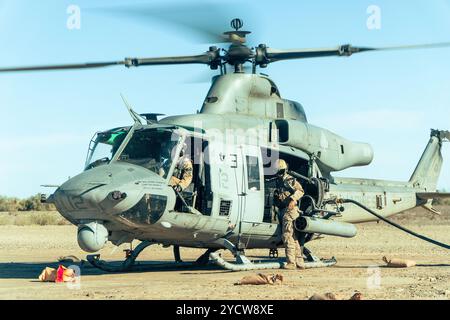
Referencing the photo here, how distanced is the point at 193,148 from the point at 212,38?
2.47 meters

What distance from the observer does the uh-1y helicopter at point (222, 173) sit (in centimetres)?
1120

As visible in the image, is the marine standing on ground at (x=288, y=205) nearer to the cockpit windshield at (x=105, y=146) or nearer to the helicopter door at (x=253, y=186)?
the helicopter door at (x=253, y=186)

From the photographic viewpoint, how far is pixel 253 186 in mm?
13109

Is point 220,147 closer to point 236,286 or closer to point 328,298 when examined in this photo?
point 236,286

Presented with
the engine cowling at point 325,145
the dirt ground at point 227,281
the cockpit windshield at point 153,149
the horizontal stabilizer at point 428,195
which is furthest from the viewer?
the horizontal stabilizer at point 428,195

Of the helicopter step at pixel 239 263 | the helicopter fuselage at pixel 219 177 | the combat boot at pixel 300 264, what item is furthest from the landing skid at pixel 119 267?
the combat boot at pixel 300 264

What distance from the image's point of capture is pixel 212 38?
13867mm

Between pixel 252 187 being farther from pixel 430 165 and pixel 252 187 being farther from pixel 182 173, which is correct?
pixel 430 165

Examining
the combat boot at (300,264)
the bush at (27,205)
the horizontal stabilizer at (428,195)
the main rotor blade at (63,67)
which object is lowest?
the bush at (27,205)

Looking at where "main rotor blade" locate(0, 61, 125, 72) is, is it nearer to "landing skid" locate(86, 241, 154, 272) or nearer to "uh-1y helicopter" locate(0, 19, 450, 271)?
"uh-1y helicopter" locate(0, 19, 450, 271)

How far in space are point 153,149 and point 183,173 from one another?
0.60 meters

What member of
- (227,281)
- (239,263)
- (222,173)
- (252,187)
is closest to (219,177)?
(222,173)

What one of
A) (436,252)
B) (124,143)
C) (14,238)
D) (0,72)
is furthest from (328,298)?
(14,238)

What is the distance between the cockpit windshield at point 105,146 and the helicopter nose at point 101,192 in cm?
82
